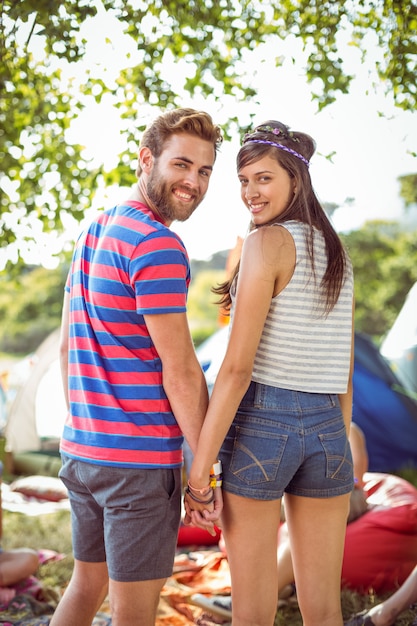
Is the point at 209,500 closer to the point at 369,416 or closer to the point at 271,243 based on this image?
the point at 271,243

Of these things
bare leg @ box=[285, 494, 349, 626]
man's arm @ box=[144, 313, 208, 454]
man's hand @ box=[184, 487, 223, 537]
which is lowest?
bare leg @ box=[285, 494, 349, 626]

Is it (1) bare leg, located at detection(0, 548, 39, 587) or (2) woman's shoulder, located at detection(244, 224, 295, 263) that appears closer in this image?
(2) woman's shoulder, located at detection(244, 224, 295, 263)

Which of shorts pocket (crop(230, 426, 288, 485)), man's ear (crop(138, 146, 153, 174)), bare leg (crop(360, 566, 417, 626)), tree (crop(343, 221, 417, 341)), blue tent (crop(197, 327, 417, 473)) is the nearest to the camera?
shorts pocket (crop(230, 426, 288, 485))

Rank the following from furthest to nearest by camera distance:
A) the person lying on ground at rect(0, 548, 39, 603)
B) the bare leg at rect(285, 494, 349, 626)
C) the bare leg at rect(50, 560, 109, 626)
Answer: the person lying on ground at rect(0, 548, 39, 603) < the bare leg at rect(50, 560, 109, 626) < the bare leg at rect(285, 494, 349, 626)

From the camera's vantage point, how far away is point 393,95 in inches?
106

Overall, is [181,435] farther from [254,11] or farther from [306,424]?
[254,11]

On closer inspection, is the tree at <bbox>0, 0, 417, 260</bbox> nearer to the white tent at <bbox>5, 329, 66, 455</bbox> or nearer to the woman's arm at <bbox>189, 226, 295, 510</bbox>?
the woman's arm at <bbox>189, 226, 295, 510</bbox>

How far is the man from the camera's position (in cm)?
182

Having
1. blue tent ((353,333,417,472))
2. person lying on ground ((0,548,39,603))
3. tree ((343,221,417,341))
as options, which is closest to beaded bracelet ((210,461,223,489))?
person lying on ground ((0,548,39,603))

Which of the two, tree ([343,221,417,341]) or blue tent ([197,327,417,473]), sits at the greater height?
tree ([343,221,417,341])

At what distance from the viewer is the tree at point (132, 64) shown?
2.59 metres

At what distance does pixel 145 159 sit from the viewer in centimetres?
212

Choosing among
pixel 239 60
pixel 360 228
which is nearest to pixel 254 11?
pixel 239 60

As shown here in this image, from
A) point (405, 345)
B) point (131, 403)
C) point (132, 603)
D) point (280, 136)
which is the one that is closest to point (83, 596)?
point (132, 603)
